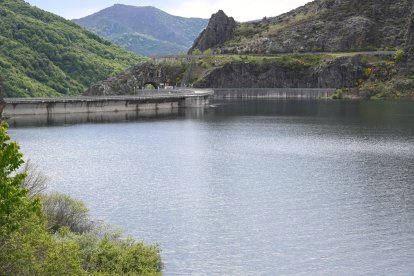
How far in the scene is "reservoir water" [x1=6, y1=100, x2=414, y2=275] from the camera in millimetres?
52469

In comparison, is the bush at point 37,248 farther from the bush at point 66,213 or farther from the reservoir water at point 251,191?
the bush at point 66,213

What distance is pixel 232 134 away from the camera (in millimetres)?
138625

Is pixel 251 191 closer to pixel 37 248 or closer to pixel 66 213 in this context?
pixel 66 213

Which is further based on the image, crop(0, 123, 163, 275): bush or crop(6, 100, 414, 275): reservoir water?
crop(6, 100, 414, 275): reservoir water

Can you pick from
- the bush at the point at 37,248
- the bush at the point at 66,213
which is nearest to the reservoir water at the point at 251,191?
the bush at the point at 37,248

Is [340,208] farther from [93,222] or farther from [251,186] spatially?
[93,222]

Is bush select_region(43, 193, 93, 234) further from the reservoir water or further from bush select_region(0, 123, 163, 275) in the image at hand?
bush select_region(0, 123, 163, 275)

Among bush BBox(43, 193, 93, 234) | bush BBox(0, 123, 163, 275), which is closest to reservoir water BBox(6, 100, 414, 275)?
bush BBox(0, 123, 163, 275)

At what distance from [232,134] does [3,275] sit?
106665mm

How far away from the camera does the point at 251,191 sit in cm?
7575

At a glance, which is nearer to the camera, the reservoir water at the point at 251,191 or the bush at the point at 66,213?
the reservoir water at the point at 251,191

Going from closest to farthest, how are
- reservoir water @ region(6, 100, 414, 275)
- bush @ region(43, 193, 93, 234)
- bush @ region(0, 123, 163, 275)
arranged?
bush @ region(0, 123, 163, 275), reservoir water @ region(6, 100, 414, 275), bush @ region(43, 193, 93, 234)

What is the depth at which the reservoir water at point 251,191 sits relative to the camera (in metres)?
52.5

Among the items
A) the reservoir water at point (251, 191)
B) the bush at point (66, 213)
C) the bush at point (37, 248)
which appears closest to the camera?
the bush at point (37, 248)
